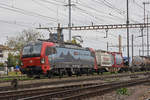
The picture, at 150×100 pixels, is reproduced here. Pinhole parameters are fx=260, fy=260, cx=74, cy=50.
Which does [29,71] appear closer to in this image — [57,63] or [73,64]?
[57,63]

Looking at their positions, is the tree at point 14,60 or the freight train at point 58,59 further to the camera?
the tree at point 14,60

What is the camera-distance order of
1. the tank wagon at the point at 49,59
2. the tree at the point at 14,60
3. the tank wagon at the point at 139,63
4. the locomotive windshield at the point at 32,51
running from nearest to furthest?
the tank wagon at the point at 49,59
the locomotive windshield at the point at 32,51
the tank wagon at the point at 139,63
the tree at the point at 14,60

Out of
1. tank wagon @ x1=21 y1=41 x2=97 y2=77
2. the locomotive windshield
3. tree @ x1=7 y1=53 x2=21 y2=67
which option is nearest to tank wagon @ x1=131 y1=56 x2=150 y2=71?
tank wagon @ x1=21 y1=41 x2=97 y2=77

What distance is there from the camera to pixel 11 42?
206ft

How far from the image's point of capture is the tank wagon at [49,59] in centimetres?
2273

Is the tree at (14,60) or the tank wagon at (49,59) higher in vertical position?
the tank wagon at (49,59)

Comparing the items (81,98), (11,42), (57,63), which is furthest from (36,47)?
(11,42)

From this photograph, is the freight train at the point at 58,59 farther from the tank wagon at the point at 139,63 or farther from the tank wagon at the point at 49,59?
the tank wagon at the point at 139,63

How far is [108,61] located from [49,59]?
1573cm

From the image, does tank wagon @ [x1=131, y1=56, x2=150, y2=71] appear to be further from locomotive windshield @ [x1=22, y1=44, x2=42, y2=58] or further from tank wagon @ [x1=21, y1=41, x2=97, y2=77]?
locomotive windshield @ [x1=22, y1=44, x2=42, y2=58]

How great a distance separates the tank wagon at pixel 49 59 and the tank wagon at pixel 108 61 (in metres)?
6.66

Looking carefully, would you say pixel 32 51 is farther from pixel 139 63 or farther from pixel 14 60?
pixel 14 60

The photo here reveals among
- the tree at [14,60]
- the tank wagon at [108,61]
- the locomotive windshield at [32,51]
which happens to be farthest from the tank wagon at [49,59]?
the tree at [14,60]

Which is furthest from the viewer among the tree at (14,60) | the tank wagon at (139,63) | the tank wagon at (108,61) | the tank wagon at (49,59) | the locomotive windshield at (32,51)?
the tree at (14,60)
